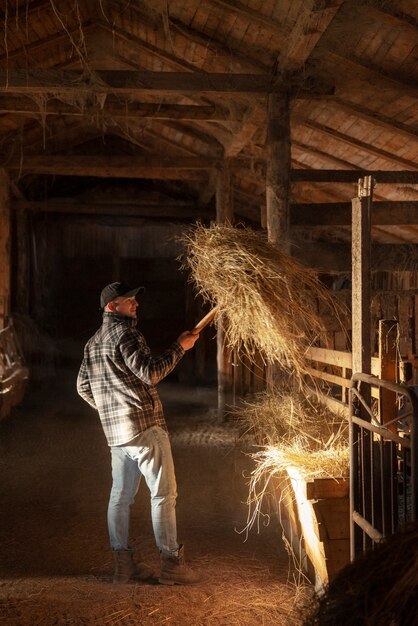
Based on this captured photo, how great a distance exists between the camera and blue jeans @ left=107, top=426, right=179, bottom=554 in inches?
152

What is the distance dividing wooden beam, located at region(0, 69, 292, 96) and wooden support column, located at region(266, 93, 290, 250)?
20 centimetres

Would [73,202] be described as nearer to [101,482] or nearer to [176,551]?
[101,482]

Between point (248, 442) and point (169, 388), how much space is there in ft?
27.2

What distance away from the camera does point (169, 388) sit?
14.4 m

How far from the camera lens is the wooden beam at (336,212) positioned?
6809 mm

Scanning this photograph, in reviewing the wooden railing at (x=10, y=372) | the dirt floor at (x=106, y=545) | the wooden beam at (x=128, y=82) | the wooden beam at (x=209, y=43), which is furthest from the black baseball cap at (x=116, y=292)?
the wooden railing at (x=10, y=372)

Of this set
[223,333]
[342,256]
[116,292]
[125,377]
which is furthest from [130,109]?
[125,377]

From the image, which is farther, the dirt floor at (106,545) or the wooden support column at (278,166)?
the wooden support column at (278,166)

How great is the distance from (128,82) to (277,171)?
177cm

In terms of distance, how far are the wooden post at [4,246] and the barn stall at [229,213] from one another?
6 cm

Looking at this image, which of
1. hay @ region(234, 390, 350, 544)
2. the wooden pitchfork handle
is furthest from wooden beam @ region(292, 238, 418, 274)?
the wooden pitchfork handle

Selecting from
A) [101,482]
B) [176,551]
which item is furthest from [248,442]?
[176,551]

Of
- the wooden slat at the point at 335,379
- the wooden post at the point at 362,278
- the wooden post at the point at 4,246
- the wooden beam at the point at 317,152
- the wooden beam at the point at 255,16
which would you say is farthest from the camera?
the wooden post at the point at 4,246

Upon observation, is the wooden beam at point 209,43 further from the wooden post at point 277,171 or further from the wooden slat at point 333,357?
the wooden slat at point 333,357
